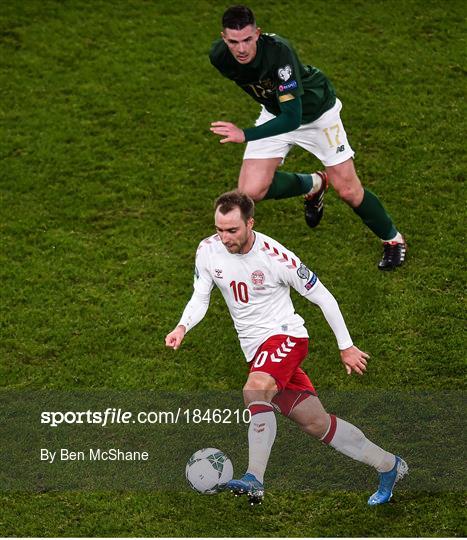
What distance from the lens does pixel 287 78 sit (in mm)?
8922

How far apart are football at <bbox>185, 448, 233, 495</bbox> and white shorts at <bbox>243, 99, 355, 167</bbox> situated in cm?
313

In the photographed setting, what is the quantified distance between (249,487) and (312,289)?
139 cm

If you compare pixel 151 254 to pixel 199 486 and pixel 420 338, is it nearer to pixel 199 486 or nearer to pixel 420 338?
pixel 420 338

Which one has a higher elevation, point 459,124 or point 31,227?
point 459,124

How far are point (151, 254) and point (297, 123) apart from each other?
7.33 ft

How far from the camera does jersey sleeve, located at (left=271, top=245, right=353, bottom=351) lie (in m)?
7.61

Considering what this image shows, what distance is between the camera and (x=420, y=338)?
9.29m

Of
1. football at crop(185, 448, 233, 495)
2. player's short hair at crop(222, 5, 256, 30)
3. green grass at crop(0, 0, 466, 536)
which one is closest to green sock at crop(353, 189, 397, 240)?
green grass at crop(0, 0, 466, 536)

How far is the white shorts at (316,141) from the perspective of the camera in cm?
967

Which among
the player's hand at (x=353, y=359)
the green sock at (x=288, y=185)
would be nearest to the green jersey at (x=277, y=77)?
the green sock at (x=288, y=185)

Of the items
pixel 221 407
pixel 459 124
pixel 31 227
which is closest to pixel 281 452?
pixel 221 407

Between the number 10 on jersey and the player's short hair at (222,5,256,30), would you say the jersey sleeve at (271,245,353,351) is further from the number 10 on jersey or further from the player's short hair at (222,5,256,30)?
the player's short hair at (222,5,256,30)

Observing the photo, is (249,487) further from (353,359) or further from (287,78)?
(287,78)

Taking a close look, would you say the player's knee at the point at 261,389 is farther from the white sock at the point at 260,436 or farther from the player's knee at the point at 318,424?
the player's knee at the point at 318,424
